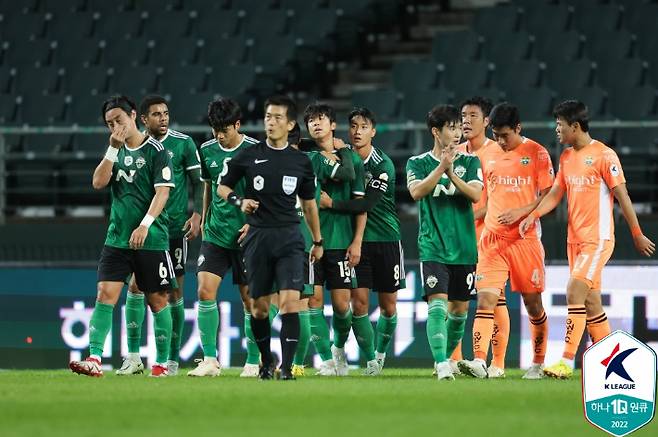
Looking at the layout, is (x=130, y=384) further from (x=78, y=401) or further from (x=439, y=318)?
(x=439, y=318)

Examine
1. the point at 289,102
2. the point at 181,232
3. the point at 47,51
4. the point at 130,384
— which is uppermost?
the point at 47,51

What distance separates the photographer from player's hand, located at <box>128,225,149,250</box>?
1059cm

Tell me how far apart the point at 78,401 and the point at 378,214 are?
3.78 m

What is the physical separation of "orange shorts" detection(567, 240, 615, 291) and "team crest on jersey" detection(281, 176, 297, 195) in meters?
2.45

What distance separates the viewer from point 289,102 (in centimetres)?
1019

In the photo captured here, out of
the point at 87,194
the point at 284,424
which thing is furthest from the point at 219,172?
the point at 87,194

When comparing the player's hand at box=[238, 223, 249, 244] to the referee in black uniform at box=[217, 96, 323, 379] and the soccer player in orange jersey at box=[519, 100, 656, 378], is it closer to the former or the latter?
the referee in black uniform at box=[217, 96, 323, 379]

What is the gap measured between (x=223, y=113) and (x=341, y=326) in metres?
→ 2.09

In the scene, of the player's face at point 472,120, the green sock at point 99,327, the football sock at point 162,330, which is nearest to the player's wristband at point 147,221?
the green sock at point 99,327

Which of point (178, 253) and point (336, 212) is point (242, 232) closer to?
point (336, 212)

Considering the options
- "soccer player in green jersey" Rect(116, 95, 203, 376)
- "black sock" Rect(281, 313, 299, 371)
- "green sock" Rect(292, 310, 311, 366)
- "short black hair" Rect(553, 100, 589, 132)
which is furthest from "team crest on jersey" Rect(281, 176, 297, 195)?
"short black hair" Rect(553, 100, 589, 132)

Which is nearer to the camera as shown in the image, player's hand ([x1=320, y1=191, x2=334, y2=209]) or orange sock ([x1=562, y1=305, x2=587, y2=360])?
orange sock ([x1=562, y1=305, x2=587, y2=360])

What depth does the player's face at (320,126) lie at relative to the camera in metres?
11.1

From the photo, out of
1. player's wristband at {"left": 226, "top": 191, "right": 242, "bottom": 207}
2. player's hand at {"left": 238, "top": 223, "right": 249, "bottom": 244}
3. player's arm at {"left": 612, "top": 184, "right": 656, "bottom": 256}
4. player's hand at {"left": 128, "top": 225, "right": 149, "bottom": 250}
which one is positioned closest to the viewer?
player's wristband at {"left": 226, "top": 191, "right": 242, "bottom": 207}
